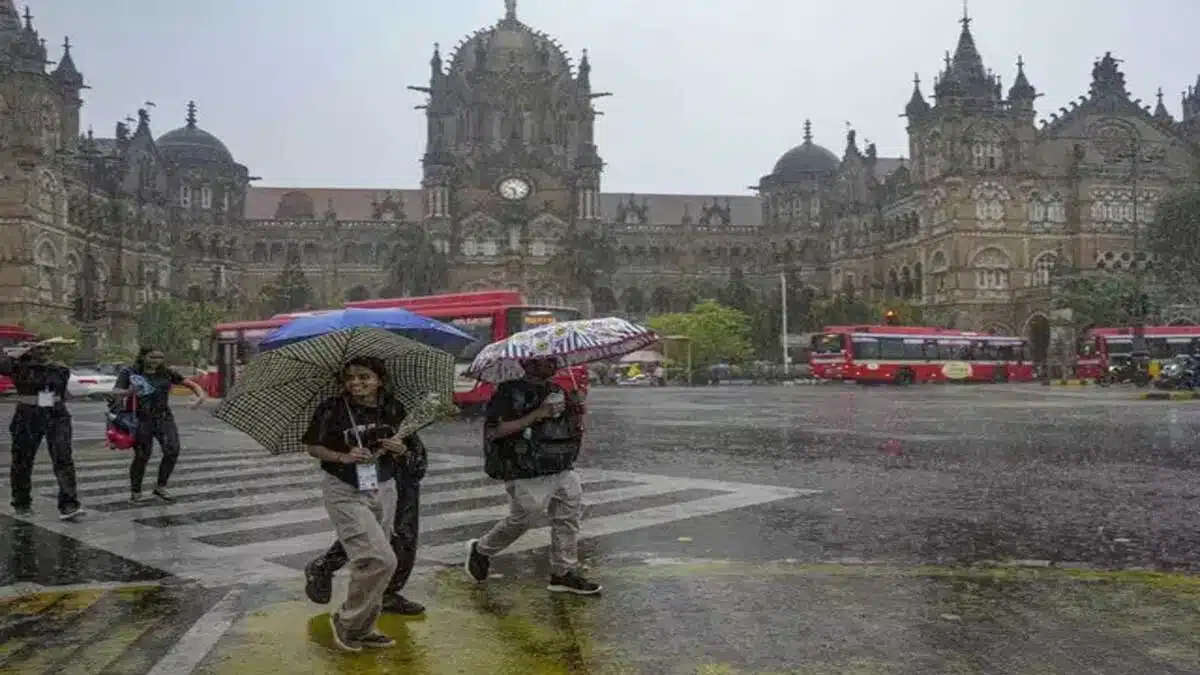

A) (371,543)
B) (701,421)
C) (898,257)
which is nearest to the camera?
(371,543)

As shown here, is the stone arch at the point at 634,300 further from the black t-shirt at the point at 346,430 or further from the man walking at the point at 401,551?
the black t-shirt at the point at 346,430

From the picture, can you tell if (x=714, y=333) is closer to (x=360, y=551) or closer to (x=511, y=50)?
(x=511, y=50)

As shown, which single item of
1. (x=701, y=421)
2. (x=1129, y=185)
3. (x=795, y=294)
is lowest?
(x=701, y=421)

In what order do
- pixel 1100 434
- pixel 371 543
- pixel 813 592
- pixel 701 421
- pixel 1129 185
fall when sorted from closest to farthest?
pixel 371 543 < pixel 813 592 < pixel 1100 434 < pixel 701 421 < pixel 1129 185

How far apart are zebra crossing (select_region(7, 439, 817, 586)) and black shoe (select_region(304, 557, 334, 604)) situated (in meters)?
1.50

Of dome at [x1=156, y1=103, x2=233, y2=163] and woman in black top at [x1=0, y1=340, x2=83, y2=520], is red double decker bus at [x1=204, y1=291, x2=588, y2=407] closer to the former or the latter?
woman in black top at [x1=0, y1=340, x2=83, y2=520]

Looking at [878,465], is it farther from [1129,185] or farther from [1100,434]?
[1129,185]

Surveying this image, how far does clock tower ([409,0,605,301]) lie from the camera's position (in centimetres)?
8300

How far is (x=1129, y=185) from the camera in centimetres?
7006

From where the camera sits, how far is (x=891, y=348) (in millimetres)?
50906

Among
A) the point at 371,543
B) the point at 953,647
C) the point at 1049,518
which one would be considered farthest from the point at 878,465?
the point at 371,543

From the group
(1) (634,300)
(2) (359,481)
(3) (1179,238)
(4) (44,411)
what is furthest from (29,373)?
(1) (634,300)

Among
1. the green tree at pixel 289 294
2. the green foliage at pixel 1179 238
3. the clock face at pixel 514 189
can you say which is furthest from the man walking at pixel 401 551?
the clock face at pixel 514 189

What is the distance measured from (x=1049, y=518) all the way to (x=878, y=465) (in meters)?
4.53
